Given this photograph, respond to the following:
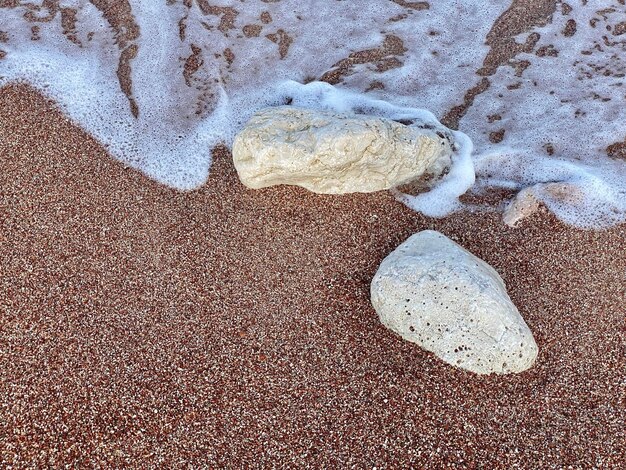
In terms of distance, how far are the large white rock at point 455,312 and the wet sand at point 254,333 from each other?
0.34ft

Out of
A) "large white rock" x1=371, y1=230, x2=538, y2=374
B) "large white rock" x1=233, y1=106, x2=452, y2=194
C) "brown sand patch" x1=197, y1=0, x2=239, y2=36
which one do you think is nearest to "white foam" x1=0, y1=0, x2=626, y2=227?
"brown sand patch" x1=197, y1=0, x2=239, y2=36

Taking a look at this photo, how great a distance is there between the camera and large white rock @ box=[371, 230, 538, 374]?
289cm

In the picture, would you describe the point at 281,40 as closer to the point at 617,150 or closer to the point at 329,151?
the point at 329,151

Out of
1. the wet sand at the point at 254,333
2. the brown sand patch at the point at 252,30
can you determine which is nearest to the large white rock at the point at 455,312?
the wet sand at the point at 254,333

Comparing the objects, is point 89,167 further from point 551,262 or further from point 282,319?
point 551,262

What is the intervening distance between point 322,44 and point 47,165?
2.78m

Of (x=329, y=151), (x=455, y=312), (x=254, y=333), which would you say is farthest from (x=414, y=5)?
(x=254, y=333)

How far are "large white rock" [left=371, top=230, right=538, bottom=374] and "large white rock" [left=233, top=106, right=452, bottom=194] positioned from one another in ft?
2.75

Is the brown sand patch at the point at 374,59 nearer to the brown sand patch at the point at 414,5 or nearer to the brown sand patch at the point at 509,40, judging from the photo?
the brown sand patch at the point at 414,5

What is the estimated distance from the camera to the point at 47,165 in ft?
12.3

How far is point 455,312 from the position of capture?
295 centimetres

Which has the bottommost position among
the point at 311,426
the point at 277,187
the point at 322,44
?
the point at 311,426

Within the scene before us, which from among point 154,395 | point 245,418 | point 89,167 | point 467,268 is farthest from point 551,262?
point 89,167

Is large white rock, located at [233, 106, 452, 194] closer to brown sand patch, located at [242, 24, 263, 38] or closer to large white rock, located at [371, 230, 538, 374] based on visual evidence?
large white rock, located at [371, 230, 538, 374]
